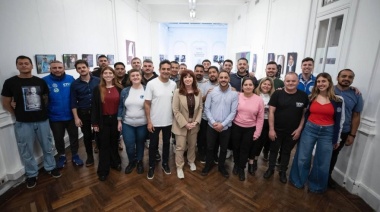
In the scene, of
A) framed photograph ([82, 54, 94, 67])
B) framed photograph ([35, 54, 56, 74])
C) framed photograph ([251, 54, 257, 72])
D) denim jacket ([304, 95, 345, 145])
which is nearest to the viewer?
denim jacket ([304, 95, 345, 145])

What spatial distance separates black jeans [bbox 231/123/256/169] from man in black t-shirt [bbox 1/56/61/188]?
289 centimetres

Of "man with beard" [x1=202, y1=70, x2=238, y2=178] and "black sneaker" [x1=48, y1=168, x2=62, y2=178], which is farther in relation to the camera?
"black sneaker" [x1=48, y1=168, x2=62, y2=178]

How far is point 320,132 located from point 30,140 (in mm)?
4153

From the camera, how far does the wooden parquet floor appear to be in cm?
256

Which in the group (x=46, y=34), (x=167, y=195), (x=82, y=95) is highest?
(x=46, y=34)

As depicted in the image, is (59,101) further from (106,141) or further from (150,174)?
(150,174)

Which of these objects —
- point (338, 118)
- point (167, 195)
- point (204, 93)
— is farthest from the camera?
point (204, 93)

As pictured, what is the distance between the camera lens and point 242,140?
10.0 feet

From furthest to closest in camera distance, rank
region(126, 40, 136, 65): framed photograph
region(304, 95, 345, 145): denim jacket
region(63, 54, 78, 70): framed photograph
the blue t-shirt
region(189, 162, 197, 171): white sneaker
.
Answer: region(126, 40, 136, 65): framed photograph → region(63, 54, 78, 70): framed photograph → region(189, 162, 197, 171): white sneaker → the blue t-shirt → region(304, 95, 345, 145): denim jacket

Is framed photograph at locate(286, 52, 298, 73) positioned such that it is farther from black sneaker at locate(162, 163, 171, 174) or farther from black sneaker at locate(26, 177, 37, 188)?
black sneaker at locate(26, 177, 37, 188)

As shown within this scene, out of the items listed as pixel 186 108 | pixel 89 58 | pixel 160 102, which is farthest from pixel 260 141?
pixel 89 58

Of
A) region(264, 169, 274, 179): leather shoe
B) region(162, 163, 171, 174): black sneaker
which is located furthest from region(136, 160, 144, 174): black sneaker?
region(264, 169, 274, 179): leather shoe

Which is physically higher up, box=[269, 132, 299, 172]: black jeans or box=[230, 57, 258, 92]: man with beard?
box=[230, 57, 258, 92]: man with beard

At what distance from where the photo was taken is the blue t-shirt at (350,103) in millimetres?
2632
